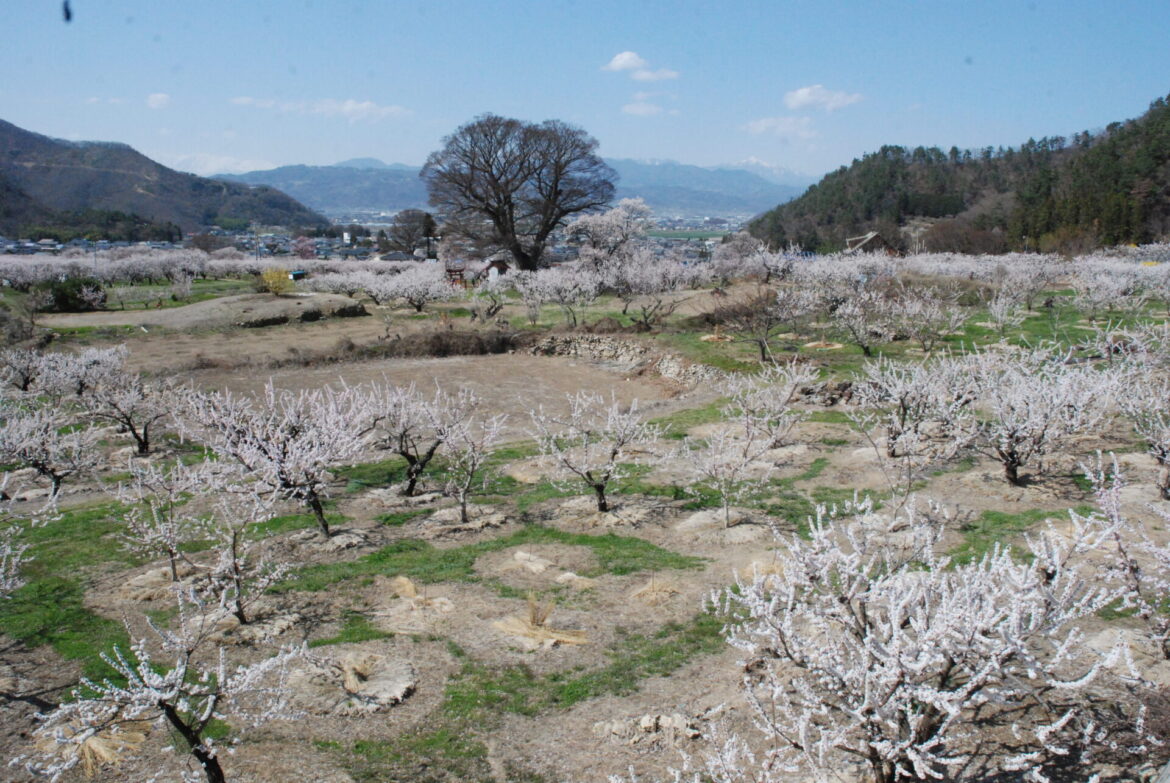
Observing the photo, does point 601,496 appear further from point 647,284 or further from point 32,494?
point 647,284

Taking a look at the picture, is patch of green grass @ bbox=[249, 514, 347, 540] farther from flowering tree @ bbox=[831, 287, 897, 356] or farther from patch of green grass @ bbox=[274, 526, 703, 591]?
flowering tree @ bbox=[831, 287, 897, 356]

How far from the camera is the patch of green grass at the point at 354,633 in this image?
8.88 meters

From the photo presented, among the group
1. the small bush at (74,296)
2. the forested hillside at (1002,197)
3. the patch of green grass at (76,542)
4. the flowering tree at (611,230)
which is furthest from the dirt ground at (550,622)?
the forested hillside at (1002,197)

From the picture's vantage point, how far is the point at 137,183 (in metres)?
158

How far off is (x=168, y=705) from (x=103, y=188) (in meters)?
181

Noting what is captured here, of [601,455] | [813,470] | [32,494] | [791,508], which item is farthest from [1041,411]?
[32,494]

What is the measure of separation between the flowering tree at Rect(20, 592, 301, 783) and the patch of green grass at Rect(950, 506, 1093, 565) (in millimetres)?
9549

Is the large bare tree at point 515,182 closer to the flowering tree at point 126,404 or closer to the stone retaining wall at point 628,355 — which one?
the stone retaining wall at point 628,355

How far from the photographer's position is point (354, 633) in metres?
9.11

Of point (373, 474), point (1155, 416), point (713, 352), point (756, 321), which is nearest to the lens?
point (1155, 416)

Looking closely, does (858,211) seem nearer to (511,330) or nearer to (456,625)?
(511,330)

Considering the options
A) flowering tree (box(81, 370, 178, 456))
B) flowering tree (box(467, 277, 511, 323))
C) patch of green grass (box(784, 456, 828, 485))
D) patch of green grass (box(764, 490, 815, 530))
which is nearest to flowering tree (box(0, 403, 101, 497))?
flowering tree (box(81, 370, 178, 456))

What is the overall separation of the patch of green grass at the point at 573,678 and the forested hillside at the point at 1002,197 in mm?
67669

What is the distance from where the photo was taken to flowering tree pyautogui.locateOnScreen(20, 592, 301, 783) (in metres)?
5.25
